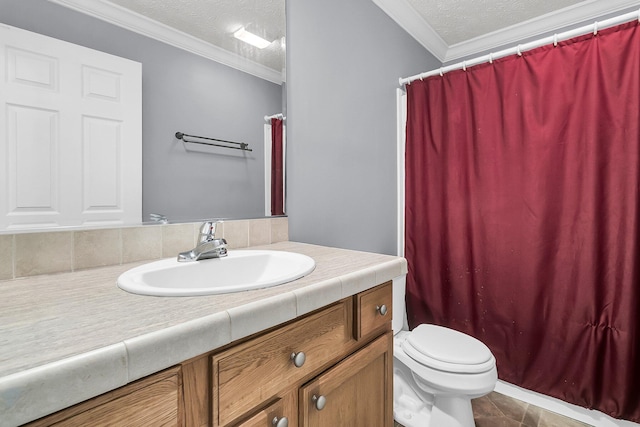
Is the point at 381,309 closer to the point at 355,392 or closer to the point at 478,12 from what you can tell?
the point at 355,392

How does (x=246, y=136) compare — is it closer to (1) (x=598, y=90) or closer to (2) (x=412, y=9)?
(2) (x=412, y=9)


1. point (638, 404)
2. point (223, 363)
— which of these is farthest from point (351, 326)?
point (638, 404)

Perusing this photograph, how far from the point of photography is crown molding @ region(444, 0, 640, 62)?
6.44 feet

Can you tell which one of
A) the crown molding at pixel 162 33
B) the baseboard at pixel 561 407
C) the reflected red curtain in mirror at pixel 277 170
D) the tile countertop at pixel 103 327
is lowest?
the baseboard at pixel 561 407

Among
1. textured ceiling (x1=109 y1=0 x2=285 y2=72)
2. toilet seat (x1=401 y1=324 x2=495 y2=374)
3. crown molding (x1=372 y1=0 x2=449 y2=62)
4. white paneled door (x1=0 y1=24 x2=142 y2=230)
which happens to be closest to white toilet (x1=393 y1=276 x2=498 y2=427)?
toilet seat (x1=401 y1=324 x2=495 y2=374)

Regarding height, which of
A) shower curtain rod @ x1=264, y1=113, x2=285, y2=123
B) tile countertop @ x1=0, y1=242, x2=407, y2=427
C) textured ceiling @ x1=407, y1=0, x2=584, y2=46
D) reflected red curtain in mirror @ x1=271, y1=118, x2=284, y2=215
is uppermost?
textured ceiling @ x1=407, y1=0, x2=584, y2=46

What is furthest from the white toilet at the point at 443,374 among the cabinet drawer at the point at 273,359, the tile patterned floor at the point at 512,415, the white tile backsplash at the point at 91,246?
the white tile backsplash at the point at 91,246

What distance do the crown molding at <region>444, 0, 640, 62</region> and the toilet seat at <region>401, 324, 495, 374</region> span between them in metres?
2.18

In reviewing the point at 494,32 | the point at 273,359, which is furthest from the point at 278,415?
the point at 494,32

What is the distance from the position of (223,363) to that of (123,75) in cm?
88

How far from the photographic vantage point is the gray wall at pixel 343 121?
1430 mm

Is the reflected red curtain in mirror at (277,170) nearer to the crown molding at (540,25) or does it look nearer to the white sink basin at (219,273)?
the white sink basin at (219,273)

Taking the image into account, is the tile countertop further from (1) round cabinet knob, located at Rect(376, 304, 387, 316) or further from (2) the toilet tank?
(2) the toilet tank

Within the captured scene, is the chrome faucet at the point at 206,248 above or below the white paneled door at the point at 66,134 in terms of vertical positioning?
below
